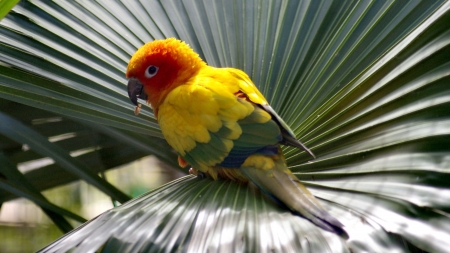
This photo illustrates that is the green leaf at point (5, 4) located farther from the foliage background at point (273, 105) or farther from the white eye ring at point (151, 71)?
the white eye ring at point (151, 71)

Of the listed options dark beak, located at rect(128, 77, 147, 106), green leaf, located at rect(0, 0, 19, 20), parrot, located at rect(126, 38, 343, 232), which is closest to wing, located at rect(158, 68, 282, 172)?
parrot, located at rect(126, 38, 343, 232)

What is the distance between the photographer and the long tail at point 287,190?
2.81 feet

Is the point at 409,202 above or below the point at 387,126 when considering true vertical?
below

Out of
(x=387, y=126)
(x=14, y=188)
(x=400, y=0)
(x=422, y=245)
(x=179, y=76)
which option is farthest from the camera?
(x=179, y=76)

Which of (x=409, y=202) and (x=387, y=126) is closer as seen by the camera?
(x=409, y=202)

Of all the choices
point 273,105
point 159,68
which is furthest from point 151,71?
Answer: point 273,105

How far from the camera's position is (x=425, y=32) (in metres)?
0.99

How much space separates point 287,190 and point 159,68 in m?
0.70

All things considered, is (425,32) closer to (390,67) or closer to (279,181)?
(390,67)

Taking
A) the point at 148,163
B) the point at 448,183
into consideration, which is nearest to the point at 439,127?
the point at 448,183

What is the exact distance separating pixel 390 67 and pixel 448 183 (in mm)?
366

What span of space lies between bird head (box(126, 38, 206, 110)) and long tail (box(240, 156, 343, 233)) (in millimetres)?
454

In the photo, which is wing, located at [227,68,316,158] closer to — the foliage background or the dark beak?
the foliage background

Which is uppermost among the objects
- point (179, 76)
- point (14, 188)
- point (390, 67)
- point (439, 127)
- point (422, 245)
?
point (179, 76)
